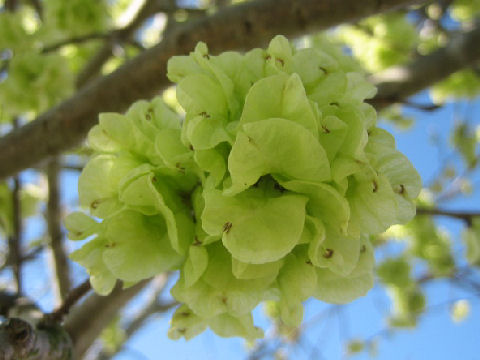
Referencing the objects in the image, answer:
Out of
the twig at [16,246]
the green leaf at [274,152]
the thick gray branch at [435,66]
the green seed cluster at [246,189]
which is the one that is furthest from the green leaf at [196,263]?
the thick gray branch at [435,66]

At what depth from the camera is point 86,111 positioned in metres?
1.63

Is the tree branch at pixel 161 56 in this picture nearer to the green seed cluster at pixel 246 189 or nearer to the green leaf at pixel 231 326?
the green seed cluster at pixel 246 189

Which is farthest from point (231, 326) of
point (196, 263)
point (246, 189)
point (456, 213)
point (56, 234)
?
point (56, 234)

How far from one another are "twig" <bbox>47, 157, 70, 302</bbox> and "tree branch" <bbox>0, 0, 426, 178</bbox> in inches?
23.5

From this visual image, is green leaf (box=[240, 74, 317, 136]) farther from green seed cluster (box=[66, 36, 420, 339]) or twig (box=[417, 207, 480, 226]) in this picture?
twig (box=[417, 207, 480, 226])

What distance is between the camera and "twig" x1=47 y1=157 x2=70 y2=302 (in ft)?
7.48

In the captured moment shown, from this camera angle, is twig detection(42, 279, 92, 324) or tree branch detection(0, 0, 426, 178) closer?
twig detection(42, 279, 92, 324)

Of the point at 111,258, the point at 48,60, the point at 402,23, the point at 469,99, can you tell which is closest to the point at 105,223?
the point at 111,258

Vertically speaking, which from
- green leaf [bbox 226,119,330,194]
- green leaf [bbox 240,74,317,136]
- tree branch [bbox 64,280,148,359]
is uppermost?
green leaf [bbox 240,74,317,136]

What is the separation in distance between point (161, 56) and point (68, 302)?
92 centimetres

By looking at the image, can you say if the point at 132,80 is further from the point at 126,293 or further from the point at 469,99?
the point at 469,99

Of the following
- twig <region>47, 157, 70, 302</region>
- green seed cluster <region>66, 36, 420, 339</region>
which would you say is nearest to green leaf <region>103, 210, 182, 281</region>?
green seed cluster <region>66, 36, 420, 339</region>

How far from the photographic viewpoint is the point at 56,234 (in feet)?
7.48

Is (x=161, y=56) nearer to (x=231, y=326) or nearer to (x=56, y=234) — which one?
(x=231, y=326)
